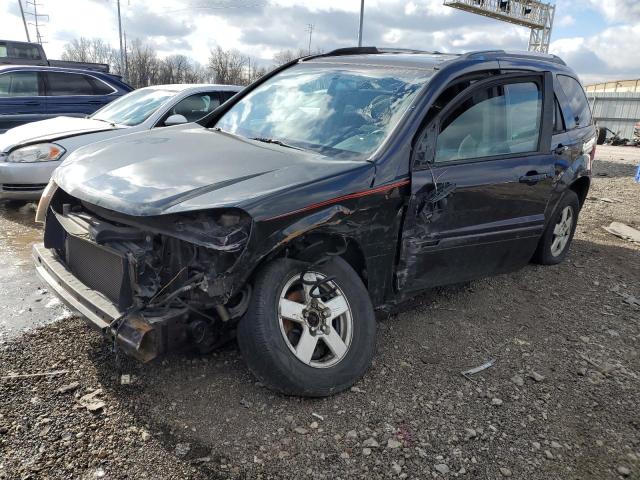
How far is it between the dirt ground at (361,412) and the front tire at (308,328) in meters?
0.17

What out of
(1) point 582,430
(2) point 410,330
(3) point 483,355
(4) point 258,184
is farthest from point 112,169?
(1) point 582,430

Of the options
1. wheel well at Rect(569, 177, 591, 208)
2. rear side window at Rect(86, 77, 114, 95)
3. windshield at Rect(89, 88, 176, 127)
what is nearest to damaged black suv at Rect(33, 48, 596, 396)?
wheel well at Rect(569, 177, 591, 208)

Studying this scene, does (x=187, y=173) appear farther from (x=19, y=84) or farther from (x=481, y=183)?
(x=19, y=84)

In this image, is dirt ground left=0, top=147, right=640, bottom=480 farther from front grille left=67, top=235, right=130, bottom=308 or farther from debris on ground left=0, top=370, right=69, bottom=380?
front grille left=67, top=235, right=130, bottom=308

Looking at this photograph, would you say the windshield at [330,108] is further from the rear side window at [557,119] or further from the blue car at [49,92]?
the blue car at [49,92]

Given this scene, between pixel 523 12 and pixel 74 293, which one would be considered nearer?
pixel 74 293

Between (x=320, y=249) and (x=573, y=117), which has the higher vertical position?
(x=573, y=117)

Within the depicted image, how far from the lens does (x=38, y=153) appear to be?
589cm

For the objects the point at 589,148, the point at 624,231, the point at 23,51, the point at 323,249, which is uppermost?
the point at 23,51

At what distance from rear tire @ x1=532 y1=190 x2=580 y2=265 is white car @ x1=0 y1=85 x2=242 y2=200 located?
4.03m

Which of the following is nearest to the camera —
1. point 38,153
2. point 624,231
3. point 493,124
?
point 493,124

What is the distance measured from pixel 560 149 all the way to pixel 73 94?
798 centimetres

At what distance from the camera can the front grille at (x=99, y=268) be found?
2672 mm

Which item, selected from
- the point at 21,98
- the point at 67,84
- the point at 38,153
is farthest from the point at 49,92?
the point at 38,153
